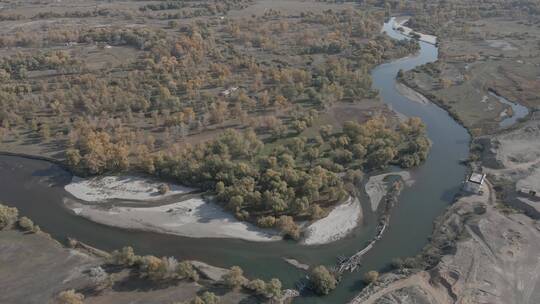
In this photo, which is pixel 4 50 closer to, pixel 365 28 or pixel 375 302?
pixel 365 28

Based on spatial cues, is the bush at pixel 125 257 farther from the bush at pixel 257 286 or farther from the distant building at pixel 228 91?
the distant building at pixel 228 91

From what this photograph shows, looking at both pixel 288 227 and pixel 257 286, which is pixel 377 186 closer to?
pixel 288 227

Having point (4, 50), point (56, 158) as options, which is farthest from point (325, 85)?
point (4, 50)

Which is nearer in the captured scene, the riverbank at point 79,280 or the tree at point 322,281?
the riverbank at point 79,280

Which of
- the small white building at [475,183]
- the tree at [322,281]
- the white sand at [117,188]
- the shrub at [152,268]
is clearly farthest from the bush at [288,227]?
the small white building at [475,183]

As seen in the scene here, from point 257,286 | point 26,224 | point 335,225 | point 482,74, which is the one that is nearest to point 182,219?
point 257,286
